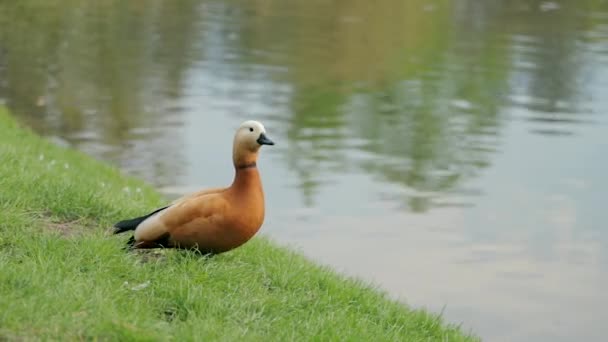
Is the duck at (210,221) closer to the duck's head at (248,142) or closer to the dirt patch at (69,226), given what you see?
the duck's head at (248,142)

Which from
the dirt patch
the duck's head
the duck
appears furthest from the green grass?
the duck's head

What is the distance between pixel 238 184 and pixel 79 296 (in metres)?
1.39

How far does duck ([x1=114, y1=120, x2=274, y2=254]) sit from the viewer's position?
5.81 metres

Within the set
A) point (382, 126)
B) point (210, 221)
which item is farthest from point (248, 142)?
point (382, 126)

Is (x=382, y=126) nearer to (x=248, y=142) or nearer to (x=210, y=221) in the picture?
(x=248, y=142)

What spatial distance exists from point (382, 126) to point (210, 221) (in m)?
12.0

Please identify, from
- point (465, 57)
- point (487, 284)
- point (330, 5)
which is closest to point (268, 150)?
point (487, 284)

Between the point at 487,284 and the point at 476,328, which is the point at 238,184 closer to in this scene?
the point at 476,328

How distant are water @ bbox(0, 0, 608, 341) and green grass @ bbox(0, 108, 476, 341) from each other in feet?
12.2

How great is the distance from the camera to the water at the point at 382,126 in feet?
37.8

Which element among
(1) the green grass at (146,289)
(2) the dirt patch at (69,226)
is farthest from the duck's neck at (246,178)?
(2) the dirt patch at (69,226)

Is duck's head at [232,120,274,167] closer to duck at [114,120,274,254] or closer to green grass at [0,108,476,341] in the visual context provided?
duck at [114,120,274,254]

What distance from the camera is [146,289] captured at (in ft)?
17.6

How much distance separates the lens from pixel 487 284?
1104 centimetres
